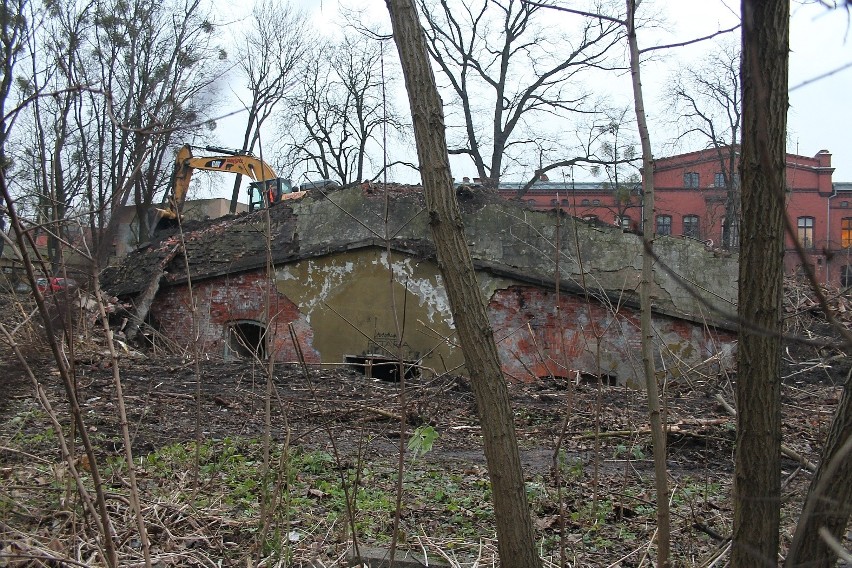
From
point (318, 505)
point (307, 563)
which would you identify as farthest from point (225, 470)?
point (307, 563)

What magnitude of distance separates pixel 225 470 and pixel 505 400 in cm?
340

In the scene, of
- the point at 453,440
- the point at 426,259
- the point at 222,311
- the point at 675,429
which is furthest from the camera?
the point at 222,311

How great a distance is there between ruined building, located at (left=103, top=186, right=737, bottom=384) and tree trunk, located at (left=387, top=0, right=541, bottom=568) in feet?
36.4

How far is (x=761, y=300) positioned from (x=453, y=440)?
18.1 ft

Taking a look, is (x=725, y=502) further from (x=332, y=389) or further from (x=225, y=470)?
(x=332, y=389)

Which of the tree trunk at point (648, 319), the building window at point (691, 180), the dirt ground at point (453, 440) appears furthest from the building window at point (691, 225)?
the tree trunk at point (648, 319)

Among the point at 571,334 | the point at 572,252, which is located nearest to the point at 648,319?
the point at 572,252

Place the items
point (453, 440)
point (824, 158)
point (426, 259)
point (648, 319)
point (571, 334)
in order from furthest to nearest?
point (824, 158)
point (426, 259)
point (571, 334)
point (453, 440)
point (648, 319)

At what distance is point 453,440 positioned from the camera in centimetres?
742

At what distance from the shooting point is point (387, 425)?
7.51 meters

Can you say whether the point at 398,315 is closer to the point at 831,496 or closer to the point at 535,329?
the point at 535,329

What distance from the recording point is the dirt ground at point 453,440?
392 centimetres

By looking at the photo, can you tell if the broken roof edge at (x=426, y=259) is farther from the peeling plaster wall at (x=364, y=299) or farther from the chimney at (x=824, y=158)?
the chimney at (x=824, y=158)

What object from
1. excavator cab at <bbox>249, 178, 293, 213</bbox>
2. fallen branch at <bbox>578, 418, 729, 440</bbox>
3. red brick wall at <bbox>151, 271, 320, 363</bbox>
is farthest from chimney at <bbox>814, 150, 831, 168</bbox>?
fallen branch at <bbox>578, 418, 729, 440</bbox>
